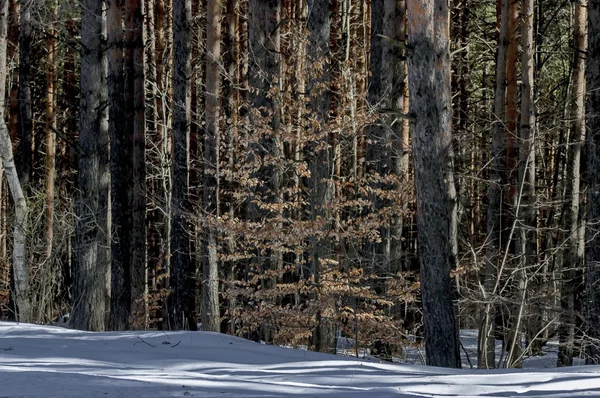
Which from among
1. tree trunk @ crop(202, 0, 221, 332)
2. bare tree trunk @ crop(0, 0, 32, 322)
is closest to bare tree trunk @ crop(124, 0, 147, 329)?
tree trunk @ crop(202, 0, 221, 332)

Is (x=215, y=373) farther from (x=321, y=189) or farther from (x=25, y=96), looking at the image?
(x=25, y=96)

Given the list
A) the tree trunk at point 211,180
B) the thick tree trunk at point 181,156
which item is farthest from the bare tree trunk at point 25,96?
the tree trunk at point 211,180

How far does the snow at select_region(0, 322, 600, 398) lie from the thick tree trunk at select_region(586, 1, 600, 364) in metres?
4.61

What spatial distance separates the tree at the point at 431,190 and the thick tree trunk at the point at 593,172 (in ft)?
8.20

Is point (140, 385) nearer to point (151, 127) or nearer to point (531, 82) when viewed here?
point (531, 82)

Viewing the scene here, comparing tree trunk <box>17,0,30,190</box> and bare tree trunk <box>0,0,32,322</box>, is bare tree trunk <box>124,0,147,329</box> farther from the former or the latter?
bare tree trunk <box>0,0,32,322</box>

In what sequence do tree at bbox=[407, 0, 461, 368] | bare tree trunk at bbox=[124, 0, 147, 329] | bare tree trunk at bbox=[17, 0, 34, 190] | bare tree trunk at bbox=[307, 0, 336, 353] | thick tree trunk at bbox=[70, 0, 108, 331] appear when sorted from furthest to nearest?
Result: bare tree trunk at bbox=[17, 0, 34, 190], bare tree trunk at bbox=[124, 0, 147, 329], thick tree trunk at bbox=[70, 0, 108, 331], bare tree trunk at bbox=[307, 0, 336, 353], tree at bbox=[407, 0, 461, 368]

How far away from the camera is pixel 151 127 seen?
29.3m

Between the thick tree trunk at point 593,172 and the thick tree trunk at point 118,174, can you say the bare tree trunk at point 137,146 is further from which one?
the thick tree trunk at point 593,172

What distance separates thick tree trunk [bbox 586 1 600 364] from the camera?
10.8 metres

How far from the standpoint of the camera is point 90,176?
12.7 metres

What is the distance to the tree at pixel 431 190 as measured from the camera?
9.41 metres

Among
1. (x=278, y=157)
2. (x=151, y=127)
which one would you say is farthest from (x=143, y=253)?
(x=151, y=127)

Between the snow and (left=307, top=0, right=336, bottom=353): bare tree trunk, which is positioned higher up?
(left=307, top=0, right=336, bottom=353): bare tree trunk
